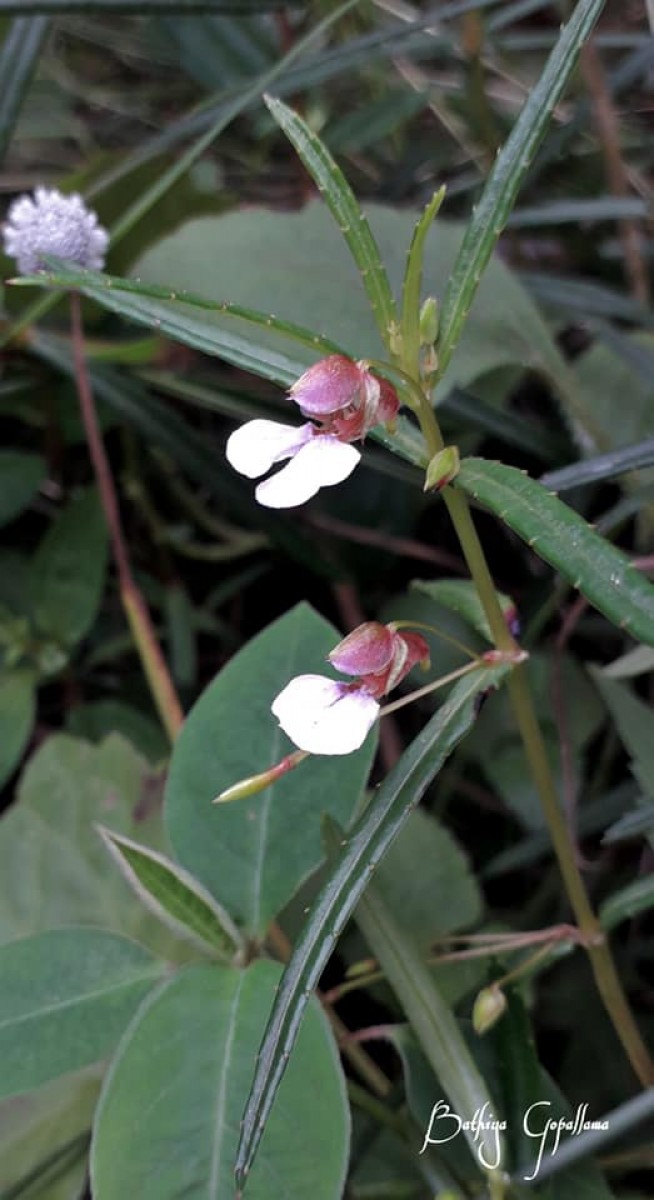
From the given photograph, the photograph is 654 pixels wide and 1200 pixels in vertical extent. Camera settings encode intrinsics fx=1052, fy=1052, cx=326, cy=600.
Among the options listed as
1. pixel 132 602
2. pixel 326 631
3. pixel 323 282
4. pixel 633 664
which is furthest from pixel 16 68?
pixel 633 664

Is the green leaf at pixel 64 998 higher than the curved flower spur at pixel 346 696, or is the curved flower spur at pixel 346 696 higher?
the curved flower spur at pixel 346 696

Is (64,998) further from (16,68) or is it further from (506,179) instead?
(16,68)

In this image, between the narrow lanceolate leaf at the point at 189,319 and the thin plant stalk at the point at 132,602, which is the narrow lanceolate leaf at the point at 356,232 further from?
the thin plant stalk at the point at 132,602

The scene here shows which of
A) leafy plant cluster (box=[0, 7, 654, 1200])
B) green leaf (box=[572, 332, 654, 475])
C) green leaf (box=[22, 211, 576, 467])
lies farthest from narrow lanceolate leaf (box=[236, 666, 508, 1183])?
green leaf (box=[572, 332, 654, 475])

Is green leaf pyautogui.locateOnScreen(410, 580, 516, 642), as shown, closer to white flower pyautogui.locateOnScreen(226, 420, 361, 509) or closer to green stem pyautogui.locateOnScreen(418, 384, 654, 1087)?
green stem pyautogui.locateOnScreen(418, 384, 654, 1087)

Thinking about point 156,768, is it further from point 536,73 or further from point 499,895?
point 536,73

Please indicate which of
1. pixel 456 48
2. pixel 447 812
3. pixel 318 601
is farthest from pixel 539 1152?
pixel 456 48

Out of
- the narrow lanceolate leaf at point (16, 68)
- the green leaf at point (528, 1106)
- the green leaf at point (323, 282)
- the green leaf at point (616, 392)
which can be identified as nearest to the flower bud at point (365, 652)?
the green leaf at point (528, 1106)

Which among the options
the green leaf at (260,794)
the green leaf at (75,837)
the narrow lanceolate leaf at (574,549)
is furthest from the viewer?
the green leaf at (75,837)
